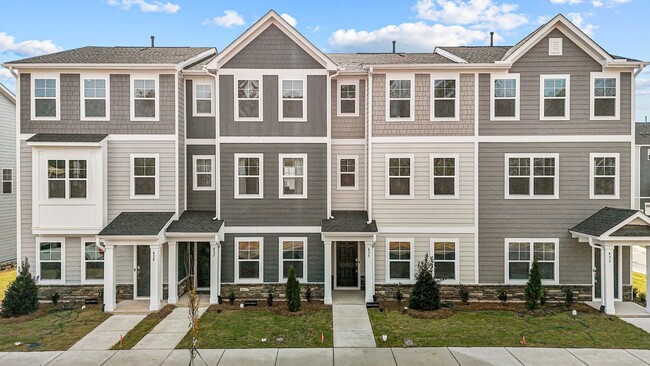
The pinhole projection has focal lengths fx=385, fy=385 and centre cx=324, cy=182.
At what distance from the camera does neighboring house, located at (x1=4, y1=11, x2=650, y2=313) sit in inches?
555

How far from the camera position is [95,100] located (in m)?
14.2

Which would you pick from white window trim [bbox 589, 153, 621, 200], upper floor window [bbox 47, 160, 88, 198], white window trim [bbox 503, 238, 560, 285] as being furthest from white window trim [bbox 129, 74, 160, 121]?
white window trim [bbox 589, 153, 621, 200]

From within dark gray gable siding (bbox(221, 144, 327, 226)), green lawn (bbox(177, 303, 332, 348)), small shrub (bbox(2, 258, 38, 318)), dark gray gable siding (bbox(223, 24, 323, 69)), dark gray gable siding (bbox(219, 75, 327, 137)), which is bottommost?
green lawn (bbox(177, 303, 332, 348))

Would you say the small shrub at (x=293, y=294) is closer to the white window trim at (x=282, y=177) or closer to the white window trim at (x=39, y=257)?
the white window trim at (x=282, y=177)

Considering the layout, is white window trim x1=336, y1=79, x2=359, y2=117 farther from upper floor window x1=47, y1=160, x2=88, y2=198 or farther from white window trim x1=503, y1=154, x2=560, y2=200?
upper floor window x1=47, y1=160, x2=88, y2=198

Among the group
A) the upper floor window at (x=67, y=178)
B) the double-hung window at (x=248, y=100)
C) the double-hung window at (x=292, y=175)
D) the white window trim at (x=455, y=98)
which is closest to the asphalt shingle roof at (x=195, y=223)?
the double-hung window at (x=292, y=175)

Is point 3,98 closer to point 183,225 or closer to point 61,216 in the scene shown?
point 61,216

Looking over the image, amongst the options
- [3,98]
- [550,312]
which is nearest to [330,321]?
[550,312]

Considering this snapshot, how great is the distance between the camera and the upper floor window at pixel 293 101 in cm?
1454

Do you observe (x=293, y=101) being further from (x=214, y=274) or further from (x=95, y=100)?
(x=95, y=100)

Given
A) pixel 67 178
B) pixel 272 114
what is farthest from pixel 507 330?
pixel 67 178

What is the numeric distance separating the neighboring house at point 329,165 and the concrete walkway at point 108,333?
60.3 inches

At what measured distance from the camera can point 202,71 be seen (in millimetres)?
14695

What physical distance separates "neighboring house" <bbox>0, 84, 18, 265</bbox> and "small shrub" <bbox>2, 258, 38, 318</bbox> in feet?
34.2
